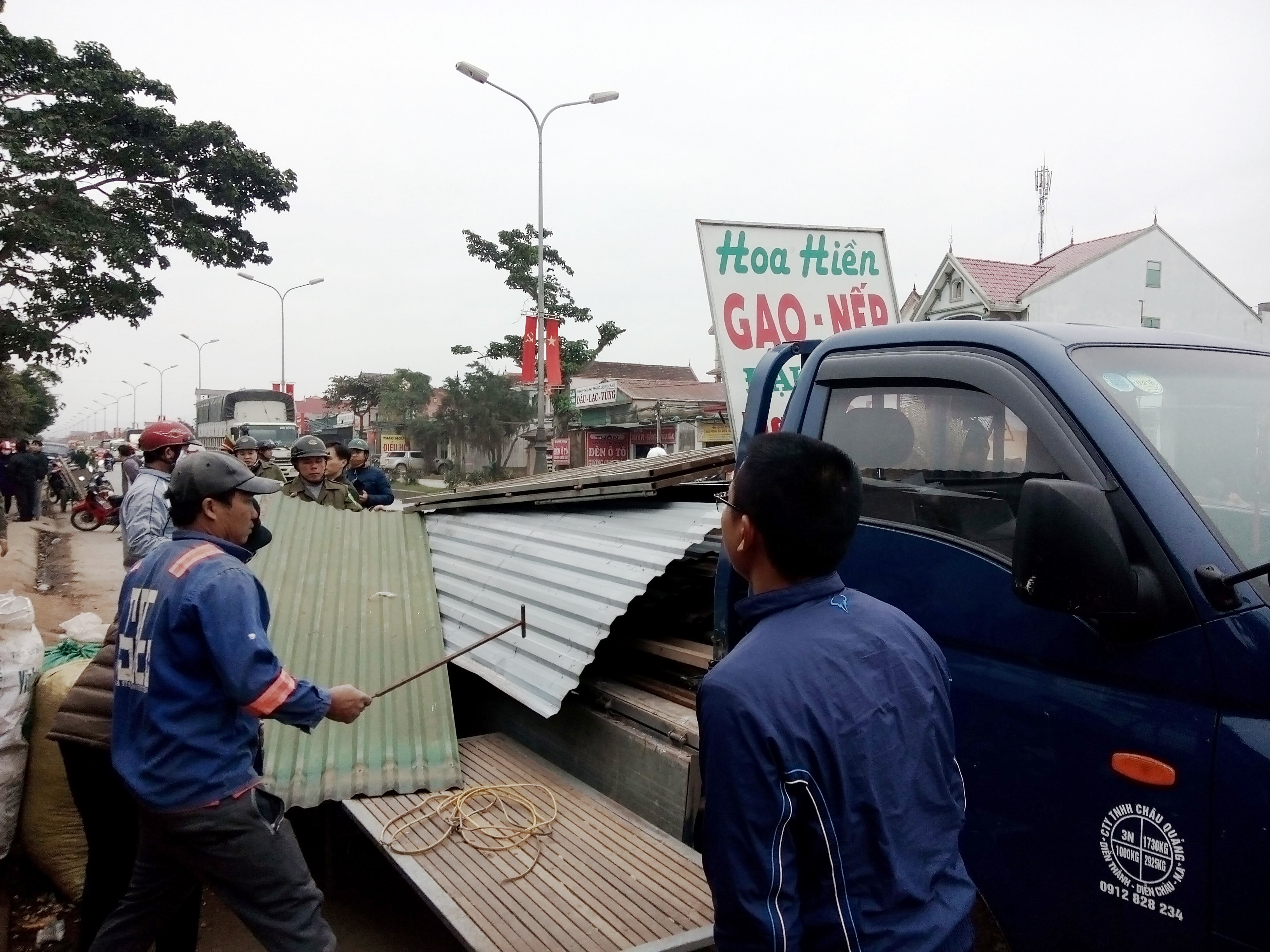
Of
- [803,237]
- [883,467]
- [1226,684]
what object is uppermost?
[803,237]

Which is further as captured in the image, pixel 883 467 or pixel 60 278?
pixel 60 278

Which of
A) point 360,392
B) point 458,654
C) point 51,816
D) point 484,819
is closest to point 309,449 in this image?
point 51,816

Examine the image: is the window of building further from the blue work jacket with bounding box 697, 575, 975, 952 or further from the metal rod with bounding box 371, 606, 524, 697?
the metal rod with bounding box 371, 606, 524, 697

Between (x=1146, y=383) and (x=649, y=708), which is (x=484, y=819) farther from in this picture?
(x=1146, y=383)

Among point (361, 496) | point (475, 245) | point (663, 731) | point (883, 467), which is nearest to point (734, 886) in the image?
point (883, 467)

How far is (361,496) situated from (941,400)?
7.33 m

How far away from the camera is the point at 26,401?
107 ft

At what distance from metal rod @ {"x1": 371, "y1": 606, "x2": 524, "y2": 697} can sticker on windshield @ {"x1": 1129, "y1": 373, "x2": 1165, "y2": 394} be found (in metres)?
2.41

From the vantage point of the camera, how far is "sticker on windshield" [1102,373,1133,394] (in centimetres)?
209

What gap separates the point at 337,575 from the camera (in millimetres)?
4941

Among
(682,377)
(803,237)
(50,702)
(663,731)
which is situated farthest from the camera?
(682,377)

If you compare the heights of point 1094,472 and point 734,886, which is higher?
point 1094,472

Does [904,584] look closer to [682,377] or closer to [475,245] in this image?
[475,245]

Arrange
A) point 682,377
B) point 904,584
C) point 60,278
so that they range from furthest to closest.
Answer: point 682,377
point 60,278
point 904,584
